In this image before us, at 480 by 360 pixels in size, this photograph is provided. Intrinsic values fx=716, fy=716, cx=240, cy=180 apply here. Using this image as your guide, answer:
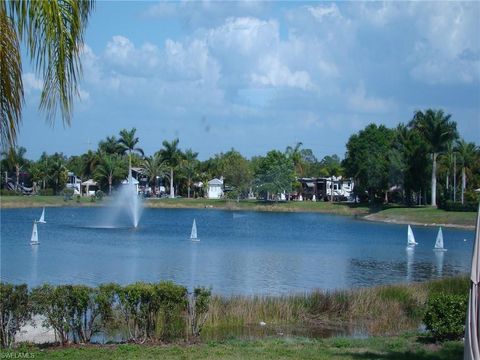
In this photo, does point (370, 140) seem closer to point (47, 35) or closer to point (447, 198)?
point (447, 198)

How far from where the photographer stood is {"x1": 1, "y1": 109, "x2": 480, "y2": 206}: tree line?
95.2m

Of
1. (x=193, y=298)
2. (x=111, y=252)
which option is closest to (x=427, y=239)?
(x=111, y=252)

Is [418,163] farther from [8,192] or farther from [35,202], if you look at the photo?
[8,192]

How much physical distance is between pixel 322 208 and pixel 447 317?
98.8m

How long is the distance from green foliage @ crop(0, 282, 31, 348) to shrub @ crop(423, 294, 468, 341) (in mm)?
8008

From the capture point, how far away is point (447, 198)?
297ft

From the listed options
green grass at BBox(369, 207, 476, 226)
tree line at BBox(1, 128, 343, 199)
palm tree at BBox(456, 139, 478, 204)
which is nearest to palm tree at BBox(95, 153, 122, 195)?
tree line at BBox(1, 128, 343, 199)

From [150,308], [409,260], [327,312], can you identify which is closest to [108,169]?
[409,260]

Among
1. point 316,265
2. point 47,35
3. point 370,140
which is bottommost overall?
point 316,265

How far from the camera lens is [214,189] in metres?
137

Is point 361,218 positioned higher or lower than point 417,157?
lower

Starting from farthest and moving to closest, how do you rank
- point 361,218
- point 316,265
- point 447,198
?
point 361,218 < point 447,198 < point 316,265

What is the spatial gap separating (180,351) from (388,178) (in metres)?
92.9

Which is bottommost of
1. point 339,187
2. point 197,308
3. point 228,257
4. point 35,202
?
point 228,257
